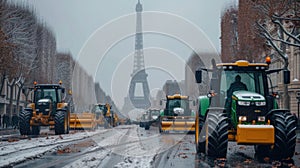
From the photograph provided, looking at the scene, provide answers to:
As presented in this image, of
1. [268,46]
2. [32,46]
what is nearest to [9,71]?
[32,46]

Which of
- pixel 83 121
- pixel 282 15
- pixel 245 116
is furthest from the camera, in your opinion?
pixel 83 121

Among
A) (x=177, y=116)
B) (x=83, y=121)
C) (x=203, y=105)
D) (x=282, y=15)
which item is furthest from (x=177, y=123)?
(x=203, y=105)

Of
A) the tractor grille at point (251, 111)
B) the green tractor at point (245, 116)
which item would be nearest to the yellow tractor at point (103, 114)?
the green tractor at point (245, 116)

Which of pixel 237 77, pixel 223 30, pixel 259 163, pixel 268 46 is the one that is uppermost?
pixel 223 30

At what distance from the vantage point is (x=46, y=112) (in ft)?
89.1

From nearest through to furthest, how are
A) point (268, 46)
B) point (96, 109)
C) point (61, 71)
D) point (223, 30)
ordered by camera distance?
point (268, 46) → point (96, 109) → point (223, 30) → point (61, 71)

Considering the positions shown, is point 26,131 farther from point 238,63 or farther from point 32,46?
point 32,46

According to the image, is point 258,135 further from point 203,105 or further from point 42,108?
point 42,108

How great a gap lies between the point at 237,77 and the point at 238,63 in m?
0.39

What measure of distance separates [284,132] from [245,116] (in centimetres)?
105

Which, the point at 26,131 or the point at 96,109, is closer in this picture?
the point at 26,131

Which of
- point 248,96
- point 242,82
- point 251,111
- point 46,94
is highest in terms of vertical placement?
point 46,94

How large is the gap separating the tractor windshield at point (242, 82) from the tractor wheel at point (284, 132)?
5.03 ft

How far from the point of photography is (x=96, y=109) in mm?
43750
